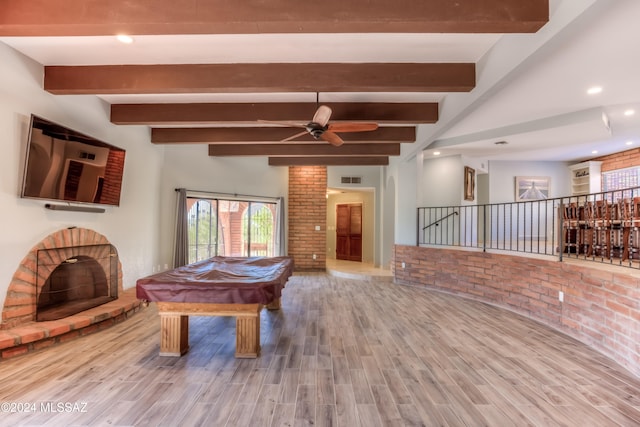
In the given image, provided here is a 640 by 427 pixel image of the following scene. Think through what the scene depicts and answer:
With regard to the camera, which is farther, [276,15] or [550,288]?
[550,288]

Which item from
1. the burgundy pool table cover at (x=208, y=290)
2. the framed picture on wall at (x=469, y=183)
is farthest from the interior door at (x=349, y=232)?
the burgundy pool table cover at (x=208, y=290)

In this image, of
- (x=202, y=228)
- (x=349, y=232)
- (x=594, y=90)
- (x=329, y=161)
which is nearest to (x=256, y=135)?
(x=329, y=161)

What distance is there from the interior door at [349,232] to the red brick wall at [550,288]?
3.09 meters

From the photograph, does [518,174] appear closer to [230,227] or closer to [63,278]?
[230,227]

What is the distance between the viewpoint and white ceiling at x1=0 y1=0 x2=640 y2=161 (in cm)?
227

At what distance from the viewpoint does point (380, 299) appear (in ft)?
17.1

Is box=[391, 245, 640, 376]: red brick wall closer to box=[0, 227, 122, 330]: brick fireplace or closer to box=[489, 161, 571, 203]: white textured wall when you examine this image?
box=[489, 161, 571, 203]: white textured wall

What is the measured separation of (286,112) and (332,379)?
3.35 m

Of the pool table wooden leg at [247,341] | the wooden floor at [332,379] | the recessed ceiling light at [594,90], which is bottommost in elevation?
the wooden floor at [332,379]

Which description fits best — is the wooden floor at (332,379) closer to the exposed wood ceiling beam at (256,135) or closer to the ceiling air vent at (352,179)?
the exposed wood ceiling beam at (256,135)

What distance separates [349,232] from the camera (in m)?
9.78

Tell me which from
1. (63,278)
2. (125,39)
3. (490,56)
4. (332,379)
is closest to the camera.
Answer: (332,379)

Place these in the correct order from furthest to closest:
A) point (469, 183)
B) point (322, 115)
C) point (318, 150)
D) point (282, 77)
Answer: point (469, 183), point (318, 150), point (322, 115), point (282, 77)

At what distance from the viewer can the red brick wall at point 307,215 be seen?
8.24 meters
